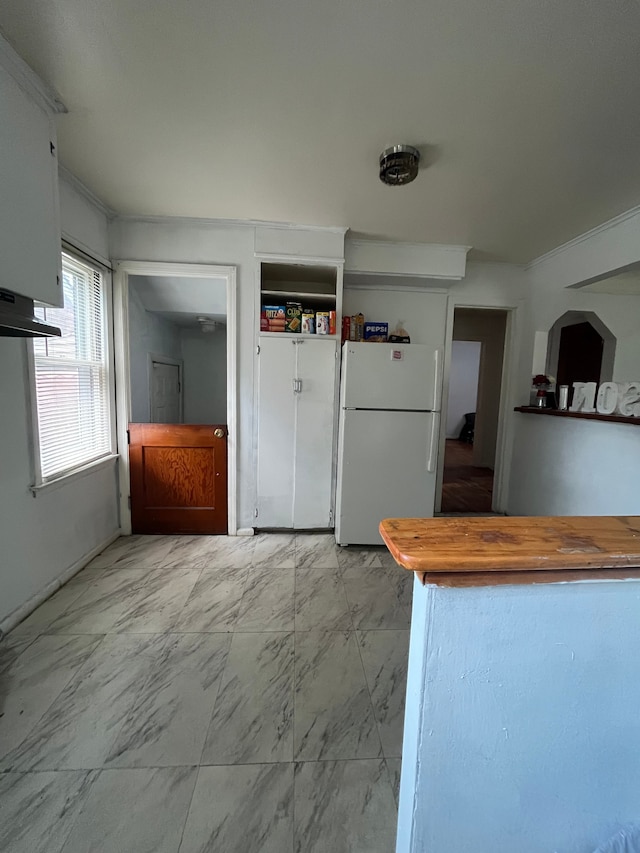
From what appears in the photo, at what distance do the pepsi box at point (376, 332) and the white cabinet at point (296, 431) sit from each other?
0.38m

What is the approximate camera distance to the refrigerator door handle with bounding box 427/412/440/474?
8.21 feet

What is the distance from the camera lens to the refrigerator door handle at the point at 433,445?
8.21ft

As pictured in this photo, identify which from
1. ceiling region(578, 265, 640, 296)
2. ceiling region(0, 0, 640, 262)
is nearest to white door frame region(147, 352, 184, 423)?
ceiling region(0, 0, 640, 262)

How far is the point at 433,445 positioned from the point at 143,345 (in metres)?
2.45

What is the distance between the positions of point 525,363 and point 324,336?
77.6 inches

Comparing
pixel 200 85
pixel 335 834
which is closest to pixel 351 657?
pixel 335 834

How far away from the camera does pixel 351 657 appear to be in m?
1.53

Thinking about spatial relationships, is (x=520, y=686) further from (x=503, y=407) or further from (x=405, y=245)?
(x=503, y=407)

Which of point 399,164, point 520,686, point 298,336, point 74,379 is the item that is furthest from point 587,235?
point 74,379

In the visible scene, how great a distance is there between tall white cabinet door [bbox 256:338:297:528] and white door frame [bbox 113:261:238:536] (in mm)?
211

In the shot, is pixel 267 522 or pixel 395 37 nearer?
pixel 395 37

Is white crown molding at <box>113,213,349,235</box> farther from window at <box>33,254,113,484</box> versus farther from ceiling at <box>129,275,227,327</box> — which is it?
window at <box>33,254,113,484</box>

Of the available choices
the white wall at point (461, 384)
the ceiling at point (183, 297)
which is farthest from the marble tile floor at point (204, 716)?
the white wall at point (461, 384)

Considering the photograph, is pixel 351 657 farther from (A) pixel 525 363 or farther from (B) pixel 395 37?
(A) pixel 525 363
